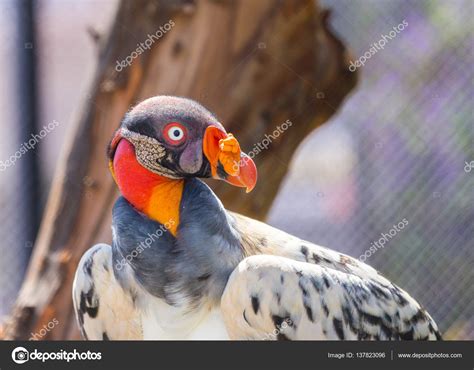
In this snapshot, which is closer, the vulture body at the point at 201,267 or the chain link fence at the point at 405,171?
the vulture body at the point at 201,267

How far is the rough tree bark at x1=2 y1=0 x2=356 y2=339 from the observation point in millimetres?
2938

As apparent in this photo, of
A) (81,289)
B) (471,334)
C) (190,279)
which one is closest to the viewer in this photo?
(190,279)

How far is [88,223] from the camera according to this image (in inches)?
116

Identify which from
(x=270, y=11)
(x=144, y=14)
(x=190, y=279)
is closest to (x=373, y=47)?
(x=270, y=11)

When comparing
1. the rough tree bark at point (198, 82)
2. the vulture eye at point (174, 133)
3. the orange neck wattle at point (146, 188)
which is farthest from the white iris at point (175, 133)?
the rough tree bark at point (198, 82)

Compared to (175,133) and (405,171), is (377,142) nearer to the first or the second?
(405,171)

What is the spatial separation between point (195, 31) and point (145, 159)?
1.09 meters

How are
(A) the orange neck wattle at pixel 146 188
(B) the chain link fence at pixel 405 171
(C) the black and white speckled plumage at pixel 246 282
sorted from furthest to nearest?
(B) the chain link fence at pixel 405 171
(A) the orange neck wattle at pixel 146 188
(C) the black and white speckled plumage at pixel 246 282

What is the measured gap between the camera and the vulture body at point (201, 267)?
1.93m

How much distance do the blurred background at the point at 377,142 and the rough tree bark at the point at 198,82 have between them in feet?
0.30

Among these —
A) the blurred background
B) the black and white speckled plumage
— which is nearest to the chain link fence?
the blurred background

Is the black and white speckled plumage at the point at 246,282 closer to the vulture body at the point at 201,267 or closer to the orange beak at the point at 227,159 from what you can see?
the vulture body at the point at 201,267

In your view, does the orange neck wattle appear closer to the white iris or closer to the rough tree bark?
the white iris

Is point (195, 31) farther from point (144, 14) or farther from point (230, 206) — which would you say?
point (230, 206)
